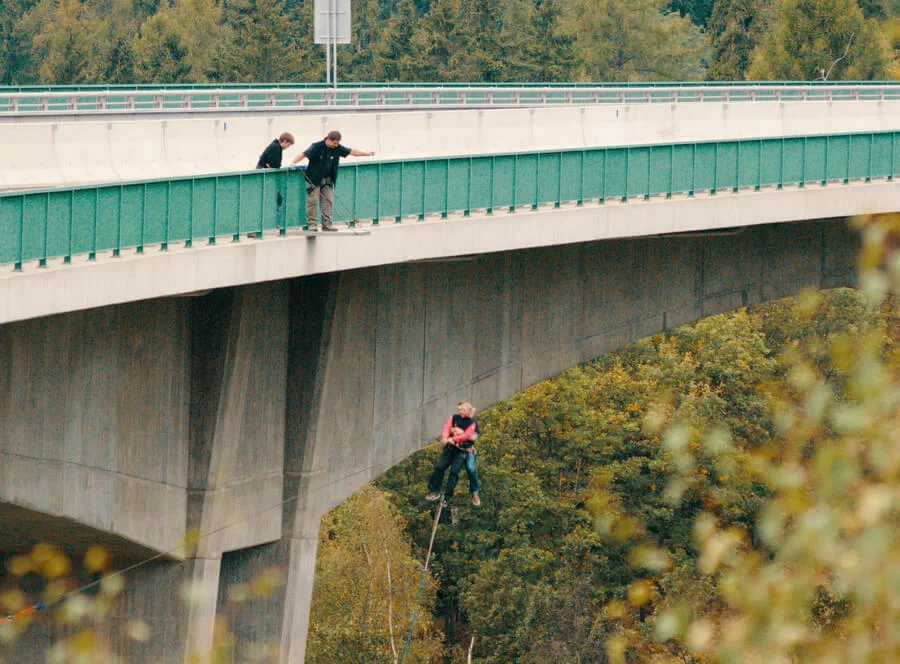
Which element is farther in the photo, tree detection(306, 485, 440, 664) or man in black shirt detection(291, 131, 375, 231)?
tree detection(306, 485, 440, 664)

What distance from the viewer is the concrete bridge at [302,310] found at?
19.3 m

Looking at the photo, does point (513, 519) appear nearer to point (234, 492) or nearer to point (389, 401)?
point (389, 401)

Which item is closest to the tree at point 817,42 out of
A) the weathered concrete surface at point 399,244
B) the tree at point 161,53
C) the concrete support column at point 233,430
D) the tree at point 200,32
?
the tree at point 200,32

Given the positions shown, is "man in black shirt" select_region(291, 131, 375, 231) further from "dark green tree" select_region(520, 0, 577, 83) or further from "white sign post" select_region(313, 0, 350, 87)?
"dark green tree" select_region(520, 0, 577, 83)

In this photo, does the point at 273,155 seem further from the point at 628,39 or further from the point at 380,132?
the point at 628,39

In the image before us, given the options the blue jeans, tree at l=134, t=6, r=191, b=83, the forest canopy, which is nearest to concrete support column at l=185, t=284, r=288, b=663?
the blue jeans

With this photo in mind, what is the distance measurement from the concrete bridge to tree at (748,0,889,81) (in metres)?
45.0

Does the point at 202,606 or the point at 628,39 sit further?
the point at 628,39

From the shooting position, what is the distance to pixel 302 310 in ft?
79.4

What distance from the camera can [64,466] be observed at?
20.3 metres

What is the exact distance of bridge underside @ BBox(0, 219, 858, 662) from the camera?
2038 centimetres

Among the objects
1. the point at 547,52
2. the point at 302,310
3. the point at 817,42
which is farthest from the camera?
the point at 547,52

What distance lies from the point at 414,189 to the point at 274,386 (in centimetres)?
316

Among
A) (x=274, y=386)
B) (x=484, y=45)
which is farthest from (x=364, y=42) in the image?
(x=274, y=386)
